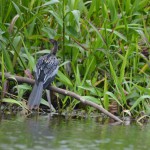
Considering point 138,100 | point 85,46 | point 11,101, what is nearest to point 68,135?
point 11,101

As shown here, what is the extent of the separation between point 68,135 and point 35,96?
3.58 feet

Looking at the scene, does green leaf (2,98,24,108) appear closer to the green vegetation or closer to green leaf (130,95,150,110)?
the green vegetation

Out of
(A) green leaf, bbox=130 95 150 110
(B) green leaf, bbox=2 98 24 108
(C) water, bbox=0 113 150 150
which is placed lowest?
(C) water, bbox=0 113 150 150

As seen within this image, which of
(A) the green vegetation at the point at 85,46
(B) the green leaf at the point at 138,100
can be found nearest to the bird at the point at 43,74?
(A) the green vegetation at the point at 85,46

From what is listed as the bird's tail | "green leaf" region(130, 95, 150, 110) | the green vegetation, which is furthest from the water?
the green vegetation

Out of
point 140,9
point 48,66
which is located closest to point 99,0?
point 140,9

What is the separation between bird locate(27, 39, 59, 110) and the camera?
8.69m

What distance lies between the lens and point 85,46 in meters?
9.53

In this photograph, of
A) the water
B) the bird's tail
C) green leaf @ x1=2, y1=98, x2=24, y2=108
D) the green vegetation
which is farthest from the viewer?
the green vegetation

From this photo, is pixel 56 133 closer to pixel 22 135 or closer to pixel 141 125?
pixel 22 135

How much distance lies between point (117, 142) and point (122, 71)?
171cm

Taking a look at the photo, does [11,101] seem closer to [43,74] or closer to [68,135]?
[43,74]

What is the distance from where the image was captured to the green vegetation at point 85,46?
355 inches

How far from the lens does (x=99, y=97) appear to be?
8883 millimetres
